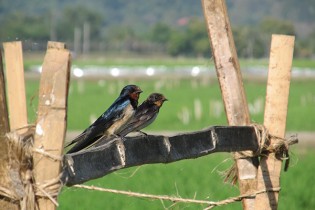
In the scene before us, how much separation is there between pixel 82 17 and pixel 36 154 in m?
122

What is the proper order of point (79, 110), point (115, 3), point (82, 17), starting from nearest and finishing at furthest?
point (79, 110)
point (82, 17)
point (115, 3)

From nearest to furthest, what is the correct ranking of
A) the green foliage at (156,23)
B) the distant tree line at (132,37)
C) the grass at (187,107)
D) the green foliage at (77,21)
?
the grass at (187,107)
the green foliage at (156,23)
the distant tree line at (132,37)
the green foliage at (77,21)

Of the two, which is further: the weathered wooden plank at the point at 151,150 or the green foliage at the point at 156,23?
the green foliage at the point at 156,23

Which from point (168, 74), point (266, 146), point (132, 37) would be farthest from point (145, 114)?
point (132, 37)

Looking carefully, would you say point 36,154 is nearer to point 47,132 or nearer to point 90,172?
point 47,132

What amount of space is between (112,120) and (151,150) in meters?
0.24

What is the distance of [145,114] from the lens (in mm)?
5160

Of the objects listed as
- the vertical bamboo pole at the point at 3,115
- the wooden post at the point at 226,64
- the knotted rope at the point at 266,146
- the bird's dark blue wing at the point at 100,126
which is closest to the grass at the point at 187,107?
the knotted rope at the point at 266,146

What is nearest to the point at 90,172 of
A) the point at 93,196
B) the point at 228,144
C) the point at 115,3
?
the point at 228,144

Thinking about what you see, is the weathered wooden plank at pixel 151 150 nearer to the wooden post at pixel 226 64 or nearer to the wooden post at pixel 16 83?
the wooden post at pixel 226 64

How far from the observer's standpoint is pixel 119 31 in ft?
437

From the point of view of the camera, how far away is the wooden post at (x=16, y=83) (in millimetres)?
4617

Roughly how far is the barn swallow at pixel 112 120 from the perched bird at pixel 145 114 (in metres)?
0.03

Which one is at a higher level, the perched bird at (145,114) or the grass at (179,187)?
the perched bird at (145,114)
